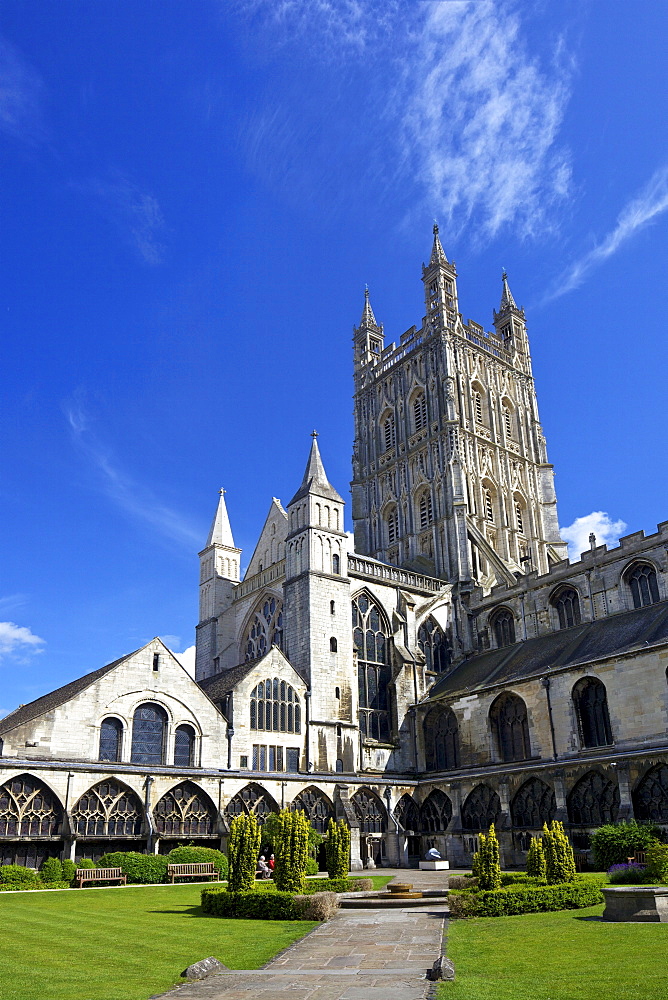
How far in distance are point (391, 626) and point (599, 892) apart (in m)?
31.4

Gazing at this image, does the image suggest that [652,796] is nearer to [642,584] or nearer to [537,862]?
[537,862]

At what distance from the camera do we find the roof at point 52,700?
120 ft

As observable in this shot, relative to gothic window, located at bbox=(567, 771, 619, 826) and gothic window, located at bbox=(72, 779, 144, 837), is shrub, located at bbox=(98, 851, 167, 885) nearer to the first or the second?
gothic window, located at bbox=(72, 779, 144, 837)

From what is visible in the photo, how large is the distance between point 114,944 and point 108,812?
20.1 metres

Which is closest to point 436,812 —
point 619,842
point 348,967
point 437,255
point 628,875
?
point 619,842

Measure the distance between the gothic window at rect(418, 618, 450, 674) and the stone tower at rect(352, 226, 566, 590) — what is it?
15.0 ft

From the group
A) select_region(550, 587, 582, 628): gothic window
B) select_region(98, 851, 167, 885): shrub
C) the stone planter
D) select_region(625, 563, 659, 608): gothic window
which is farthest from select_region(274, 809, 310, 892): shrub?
select_region(550, 587, 582, 628): gothic window

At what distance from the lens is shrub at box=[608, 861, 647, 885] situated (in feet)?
76.9

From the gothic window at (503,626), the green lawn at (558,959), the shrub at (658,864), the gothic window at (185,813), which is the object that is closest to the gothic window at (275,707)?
the gothic window at (185,813)

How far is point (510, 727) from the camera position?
42.6m

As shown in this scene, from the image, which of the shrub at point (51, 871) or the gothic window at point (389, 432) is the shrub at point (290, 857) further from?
the gothic window at point (389, 432)

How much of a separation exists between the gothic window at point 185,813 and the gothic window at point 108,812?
1096 mm

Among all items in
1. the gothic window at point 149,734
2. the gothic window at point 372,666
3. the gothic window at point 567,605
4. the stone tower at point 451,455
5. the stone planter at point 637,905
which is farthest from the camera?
the stone tower at point 451,455

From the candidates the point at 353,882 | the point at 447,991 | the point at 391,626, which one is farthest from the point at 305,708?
the point at 447,991
